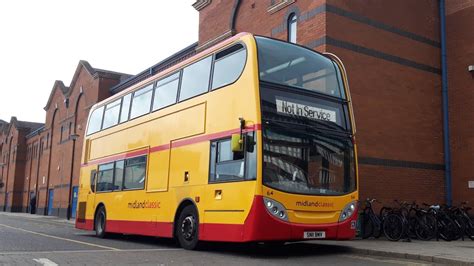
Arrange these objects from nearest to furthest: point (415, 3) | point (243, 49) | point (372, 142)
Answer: point (243, 49), point (372, 142), point (415, 3)

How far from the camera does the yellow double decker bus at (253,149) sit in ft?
30.6

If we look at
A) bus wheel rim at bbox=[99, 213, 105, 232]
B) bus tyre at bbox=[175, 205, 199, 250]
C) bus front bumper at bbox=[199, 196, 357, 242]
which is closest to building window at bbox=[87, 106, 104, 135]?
bus wheel rim at bbox=[99, 213, 105, 232]

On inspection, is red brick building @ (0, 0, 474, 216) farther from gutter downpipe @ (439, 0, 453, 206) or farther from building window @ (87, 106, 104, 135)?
building window @ (87, 106, 104, 135)

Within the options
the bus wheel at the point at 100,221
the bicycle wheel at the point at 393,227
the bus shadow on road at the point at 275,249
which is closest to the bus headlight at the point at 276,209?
the bus shadow on road at the point at 275,249

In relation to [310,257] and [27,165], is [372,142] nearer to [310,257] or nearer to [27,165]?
[310,257]

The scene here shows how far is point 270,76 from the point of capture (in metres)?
9.80

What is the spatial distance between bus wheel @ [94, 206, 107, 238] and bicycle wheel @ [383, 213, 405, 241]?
8.28 meters

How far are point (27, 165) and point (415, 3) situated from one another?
51274mm

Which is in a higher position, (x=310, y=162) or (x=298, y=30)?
(x=298, y=30)

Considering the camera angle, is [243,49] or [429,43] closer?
[243,49]

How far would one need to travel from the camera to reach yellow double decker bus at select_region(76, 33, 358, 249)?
30.6ft

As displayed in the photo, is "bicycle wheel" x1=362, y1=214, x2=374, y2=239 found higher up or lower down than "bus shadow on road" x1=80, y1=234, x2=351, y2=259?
higher up

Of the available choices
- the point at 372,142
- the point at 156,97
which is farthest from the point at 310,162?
the point at 372,142

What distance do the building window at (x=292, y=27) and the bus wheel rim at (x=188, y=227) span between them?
824cm
